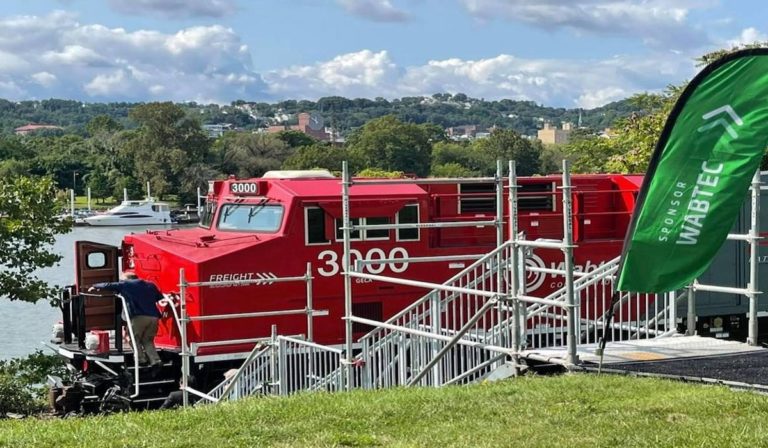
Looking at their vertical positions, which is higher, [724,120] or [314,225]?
[724,120]

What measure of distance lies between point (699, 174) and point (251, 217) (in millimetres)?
9481

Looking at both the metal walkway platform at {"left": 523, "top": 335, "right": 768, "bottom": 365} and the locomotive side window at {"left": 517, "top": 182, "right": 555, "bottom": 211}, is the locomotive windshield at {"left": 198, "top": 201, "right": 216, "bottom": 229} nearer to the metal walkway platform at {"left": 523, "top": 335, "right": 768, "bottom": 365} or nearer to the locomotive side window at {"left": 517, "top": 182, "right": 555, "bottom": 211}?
the locomotive side window at {"left": 517, "top": 182, "right": 555, "bottom": 211}

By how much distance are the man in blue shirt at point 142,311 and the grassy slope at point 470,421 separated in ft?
20.7

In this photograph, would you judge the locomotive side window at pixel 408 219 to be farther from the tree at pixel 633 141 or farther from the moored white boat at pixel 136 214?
the moored white boat at pixel 136 214

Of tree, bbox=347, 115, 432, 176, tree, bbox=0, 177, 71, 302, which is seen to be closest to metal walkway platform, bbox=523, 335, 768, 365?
tree, bbox=0, 177, 71, 302

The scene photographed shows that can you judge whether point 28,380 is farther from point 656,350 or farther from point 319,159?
point 319,159

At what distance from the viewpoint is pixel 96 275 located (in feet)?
55.7

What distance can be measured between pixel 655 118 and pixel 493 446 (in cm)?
2753

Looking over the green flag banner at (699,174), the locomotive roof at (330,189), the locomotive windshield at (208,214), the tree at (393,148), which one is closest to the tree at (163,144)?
the tree at (393,148)

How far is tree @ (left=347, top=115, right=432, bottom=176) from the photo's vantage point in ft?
292

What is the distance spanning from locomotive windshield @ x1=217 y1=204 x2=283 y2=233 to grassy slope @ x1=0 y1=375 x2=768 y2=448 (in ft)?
23.3

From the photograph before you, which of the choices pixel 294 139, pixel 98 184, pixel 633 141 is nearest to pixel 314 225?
pixel 633 141

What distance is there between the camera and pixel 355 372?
13266mm

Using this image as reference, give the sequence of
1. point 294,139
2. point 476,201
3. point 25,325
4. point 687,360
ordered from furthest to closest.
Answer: point 294,139, point 25,325, point 476,201, point 687,360
